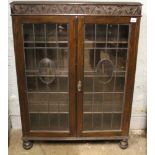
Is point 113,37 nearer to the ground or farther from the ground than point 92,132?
farther from the ground

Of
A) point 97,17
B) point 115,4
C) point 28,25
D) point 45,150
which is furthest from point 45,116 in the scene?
point 115,4

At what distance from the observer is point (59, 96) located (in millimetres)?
2221

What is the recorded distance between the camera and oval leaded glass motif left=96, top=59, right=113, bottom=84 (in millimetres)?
2129

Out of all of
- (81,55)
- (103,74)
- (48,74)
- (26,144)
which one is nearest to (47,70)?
(48,74)

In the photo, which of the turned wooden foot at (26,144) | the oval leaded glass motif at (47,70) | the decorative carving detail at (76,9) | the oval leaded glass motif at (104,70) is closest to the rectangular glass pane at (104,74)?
the oval leaded glass motif at (104,70)

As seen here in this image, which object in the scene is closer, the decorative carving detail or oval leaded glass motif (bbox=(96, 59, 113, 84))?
the decorative carving detail

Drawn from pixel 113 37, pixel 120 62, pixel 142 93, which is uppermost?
pixel 113 37

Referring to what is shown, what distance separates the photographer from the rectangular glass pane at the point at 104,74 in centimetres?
204

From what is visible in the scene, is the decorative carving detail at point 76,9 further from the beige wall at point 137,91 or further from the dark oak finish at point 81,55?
the beige wall at point 137,91

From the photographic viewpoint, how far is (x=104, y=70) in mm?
2152

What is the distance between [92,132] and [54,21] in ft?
3.58

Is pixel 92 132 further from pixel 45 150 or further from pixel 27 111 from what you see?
pixel 27 111

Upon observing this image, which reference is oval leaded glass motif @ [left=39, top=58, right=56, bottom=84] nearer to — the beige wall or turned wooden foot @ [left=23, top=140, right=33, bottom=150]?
the beige wall

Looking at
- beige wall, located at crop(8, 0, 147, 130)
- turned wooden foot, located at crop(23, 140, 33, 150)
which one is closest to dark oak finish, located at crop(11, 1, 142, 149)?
turned wooden foot, located at crop(23, 140, 33, 150)
